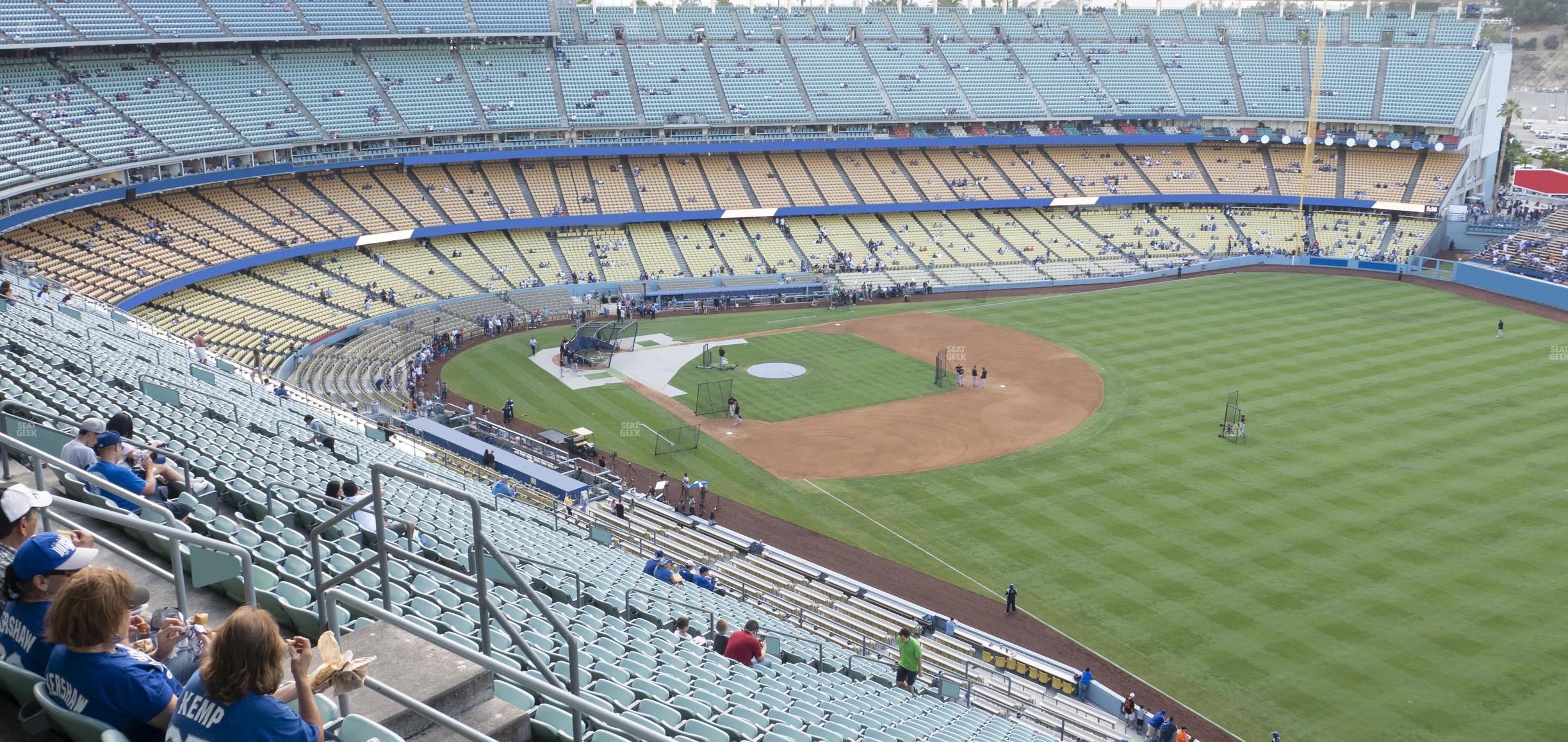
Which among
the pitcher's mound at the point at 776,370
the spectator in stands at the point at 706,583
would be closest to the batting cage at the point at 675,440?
the pitcher's mound at the point at 776,370

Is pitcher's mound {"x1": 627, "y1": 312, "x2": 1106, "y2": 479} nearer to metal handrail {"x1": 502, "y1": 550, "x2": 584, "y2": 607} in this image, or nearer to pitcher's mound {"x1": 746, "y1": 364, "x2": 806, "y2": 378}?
pitcher's mound {"x1": 746, "y1": 364, "x2": 806, "y2": 378}

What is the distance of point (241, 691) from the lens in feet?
18.9

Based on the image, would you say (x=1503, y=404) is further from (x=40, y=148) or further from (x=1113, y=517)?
(x=40, y=148)

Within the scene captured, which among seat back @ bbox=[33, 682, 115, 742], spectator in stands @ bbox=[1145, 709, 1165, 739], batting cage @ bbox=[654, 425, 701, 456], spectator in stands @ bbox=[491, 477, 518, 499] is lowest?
spectator in stands @ bbox=[1145, 709, 1165, 739]

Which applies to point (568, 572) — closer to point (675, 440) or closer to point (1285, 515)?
point (675, 440)

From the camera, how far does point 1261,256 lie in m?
69.4

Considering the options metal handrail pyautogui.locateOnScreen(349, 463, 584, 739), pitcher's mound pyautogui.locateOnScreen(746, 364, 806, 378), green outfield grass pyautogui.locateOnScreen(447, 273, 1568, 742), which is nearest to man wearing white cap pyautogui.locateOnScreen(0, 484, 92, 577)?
metal handrail pyautogui.locateOnScreen(349, 463, 584, 739)

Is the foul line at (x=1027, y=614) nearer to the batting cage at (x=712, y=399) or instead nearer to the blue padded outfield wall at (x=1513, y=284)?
the batting cage at (x=712, y=399)

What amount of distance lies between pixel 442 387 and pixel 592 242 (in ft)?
72.9

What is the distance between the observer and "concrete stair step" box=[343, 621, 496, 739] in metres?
7.94

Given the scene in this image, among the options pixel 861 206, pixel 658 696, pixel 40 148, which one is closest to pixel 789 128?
pixel 861 206

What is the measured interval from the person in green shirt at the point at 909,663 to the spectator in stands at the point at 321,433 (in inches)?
489

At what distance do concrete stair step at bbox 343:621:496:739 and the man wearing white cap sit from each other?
2085 mm

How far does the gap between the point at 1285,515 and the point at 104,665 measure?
32.2 metres
